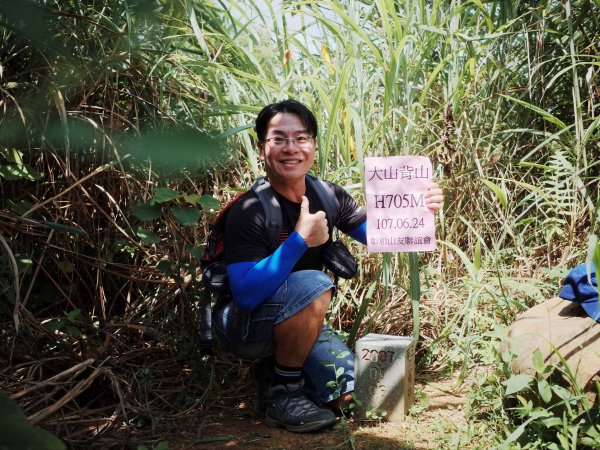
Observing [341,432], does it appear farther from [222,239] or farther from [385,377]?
[222,239]

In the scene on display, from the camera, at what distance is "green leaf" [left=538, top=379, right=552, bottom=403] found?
5.86 ft

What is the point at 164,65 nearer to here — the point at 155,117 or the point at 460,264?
the point at 155,117

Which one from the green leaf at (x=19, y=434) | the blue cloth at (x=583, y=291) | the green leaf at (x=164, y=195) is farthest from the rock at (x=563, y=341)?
the green leaf at (x=19, y=434)

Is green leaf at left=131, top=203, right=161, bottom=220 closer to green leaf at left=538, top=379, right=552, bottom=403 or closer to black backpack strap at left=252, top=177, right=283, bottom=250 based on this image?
black backpack strap at left=252, top=177, right=283, bottom=250

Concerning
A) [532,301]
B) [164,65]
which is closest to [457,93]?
[532,301]

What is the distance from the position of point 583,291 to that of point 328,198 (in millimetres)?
921

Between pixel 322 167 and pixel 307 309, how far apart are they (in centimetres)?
68

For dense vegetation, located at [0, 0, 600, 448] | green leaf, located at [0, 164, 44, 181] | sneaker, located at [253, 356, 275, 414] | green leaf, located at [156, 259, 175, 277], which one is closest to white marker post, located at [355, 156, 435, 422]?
dense vegetation, located at [0, 0, 600, 448]

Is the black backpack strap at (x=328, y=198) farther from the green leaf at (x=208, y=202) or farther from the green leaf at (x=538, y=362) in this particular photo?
the green leaf at (x=538, y=362)

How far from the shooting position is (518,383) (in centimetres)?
182

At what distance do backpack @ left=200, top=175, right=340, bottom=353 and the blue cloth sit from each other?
0.83 m

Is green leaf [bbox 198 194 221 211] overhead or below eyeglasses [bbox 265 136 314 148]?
below

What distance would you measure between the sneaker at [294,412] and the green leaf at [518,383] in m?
0.67

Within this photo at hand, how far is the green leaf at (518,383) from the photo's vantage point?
1.79 metres
